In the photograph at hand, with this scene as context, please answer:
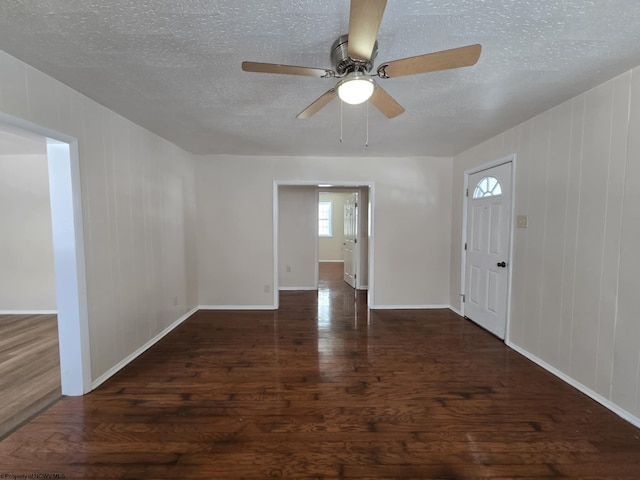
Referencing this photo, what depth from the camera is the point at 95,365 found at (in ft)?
7.09

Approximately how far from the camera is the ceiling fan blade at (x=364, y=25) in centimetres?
99

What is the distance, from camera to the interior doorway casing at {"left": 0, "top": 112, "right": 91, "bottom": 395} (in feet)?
6.42

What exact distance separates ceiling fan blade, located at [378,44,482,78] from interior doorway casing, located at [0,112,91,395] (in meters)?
2.28

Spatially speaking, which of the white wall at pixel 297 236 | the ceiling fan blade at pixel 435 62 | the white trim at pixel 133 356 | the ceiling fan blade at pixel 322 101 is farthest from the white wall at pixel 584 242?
the white trim at pixel 133 356

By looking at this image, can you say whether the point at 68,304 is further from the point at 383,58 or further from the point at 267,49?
the point at 383,58

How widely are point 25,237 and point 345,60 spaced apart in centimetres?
493

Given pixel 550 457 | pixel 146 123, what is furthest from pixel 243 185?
pixel 550 457

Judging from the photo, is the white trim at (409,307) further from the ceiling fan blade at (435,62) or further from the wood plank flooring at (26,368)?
the wood plank flooring at (26,368)

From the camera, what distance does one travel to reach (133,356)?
103 inches

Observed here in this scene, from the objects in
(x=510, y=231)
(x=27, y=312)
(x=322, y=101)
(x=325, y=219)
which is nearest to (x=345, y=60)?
(x=322, y=101)

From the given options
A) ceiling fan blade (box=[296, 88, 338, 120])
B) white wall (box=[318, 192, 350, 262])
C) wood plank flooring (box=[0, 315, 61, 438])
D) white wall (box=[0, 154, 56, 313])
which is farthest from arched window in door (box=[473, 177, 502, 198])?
white wall (box=[0, 154, 56, 313])

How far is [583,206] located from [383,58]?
1942 mm

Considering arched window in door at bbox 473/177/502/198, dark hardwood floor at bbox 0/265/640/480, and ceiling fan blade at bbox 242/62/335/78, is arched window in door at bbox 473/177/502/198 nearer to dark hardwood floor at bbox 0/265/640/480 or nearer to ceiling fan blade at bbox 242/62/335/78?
dark hardwood floor at bbox 0/265/640/480

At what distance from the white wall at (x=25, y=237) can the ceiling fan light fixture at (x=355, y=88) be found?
453cm
